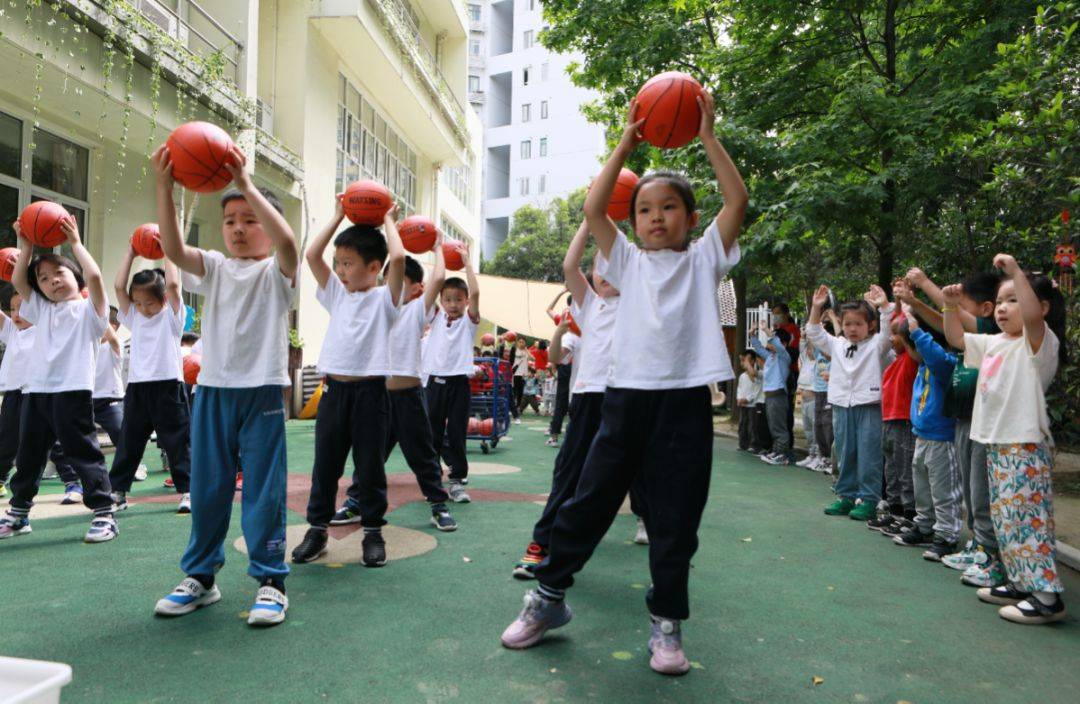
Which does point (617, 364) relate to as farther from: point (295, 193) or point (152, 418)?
point (295, 193)

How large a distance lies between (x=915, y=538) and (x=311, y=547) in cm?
401

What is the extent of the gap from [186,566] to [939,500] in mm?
4469

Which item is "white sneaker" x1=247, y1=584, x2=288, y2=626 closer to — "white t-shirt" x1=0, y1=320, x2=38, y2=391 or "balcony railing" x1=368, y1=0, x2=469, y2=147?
"white t-shirt" x1=0, y1=320, x2=38, y2=391

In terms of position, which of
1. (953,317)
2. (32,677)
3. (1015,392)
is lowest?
(32,677)

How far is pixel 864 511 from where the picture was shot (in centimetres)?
579

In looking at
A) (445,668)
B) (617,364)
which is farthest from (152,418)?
(617,364)

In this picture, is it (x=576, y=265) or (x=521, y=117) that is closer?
(x=576, y=265)

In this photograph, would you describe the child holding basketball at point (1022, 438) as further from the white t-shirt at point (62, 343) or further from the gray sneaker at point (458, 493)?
the white t-shirt at point (62, 343)

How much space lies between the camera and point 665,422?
8.90 ft

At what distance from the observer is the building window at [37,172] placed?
907 cm

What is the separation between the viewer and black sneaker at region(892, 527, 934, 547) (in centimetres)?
503

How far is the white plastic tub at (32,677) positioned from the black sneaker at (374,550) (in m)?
2.40

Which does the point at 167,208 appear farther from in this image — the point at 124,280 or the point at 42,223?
the point at 124,280

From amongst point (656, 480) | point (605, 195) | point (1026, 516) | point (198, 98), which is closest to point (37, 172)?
point (198, 98)
